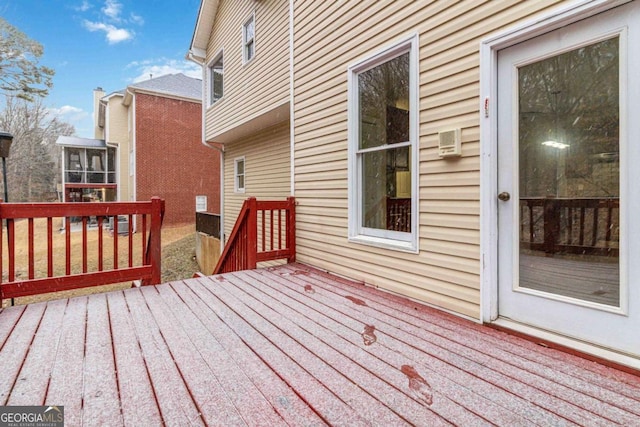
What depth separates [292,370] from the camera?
5.52 feet

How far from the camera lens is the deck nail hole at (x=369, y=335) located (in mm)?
2016

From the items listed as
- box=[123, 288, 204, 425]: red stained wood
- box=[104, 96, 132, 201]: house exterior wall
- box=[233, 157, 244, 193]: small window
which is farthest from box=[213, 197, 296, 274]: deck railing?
box=[104, 96, 132, 201]: house exterior wall

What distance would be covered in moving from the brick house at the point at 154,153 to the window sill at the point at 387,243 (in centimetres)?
1287

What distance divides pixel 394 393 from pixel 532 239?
1.38 meters

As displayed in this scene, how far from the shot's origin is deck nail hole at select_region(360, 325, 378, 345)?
2016mm

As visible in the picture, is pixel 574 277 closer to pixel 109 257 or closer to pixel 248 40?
pixel 248 40

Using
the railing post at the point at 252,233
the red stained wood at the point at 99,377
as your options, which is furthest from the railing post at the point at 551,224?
the railing post at the point at 252,233

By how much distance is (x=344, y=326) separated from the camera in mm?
2264

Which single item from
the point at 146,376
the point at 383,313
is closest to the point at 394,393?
the point at 383,313

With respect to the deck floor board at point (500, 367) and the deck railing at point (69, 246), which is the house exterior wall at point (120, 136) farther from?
the deck floor board at point (500, 367)

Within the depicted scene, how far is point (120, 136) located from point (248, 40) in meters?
12.8

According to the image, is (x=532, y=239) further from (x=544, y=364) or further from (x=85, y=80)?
(x=85, y=80)

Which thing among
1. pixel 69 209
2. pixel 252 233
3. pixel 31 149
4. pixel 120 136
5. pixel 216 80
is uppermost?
pixel 31 149

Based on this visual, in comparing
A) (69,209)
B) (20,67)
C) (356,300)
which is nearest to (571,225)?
(356,300)
